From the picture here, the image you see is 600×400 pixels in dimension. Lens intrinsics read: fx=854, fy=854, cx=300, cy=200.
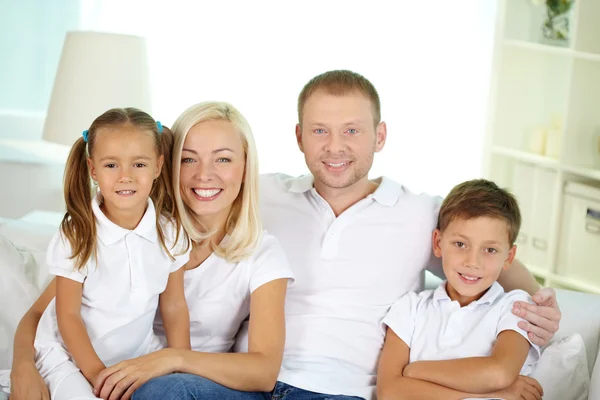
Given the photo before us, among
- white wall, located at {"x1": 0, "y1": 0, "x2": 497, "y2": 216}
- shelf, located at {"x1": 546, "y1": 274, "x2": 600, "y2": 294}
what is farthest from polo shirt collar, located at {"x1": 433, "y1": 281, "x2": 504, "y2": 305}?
white wall, located at {"x1": 0, "y1": 0, "x2": 497, "y2": 216}

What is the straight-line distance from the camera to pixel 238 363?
5.93 ft

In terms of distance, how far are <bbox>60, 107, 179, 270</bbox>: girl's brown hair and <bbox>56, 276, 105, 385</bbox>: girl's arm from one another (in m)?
0.06

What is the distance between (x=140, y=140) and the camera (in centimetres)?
181

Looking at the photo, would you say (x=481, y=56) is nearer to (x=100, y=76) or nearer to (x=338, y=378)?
(x=100, y=76)

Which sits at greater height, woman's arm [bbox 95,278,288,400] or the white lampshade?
the white lampshade

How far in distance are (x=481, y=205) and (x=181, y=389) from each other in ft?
2.65

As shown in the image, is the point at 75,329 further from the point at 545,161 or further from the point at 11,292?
the point at 545,161

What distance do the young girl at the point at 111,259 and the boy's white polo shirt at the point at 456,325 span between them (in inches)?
20.6

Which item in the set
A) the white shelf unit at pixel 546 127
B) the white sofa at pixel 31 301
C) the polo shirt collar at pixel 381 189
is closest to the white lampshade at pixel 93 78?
the white sofa at pixel 31 301

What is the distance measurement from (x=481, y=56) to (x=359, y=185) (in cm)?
237

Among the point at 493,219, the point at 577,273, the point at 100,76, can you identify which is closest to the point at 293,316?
the point at 493,219

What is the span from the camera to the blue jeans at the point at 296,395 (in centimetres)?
193

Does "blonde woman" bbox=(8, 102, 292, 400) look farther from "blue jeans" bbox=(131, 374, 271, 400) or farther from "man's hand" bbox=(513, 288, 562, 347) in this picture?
"man's hand" bbox=(513, 288, 562, 347)

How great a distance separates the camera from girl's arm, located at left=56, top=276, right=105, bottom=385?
176 centimetres
